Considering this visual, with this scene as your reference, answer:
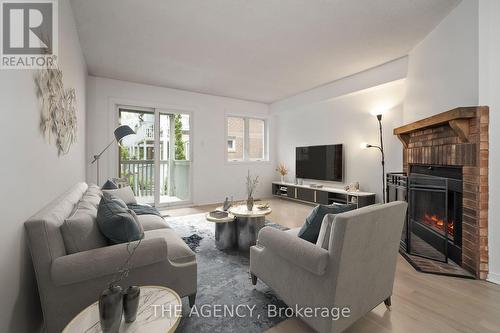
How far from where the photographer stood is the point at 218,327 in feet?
5.25

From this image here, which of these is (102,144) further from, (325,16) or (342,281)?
(342,281)

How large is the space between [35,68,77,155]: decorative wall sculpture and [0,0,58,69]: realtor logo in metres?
0.10

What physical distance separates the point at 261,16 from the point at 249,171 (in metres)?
4.29

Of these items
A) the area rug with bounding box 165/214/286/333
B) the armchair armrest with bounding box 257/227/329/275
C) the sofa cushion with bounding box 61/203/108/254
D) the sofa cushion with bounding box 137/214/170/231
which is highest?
Result: the sofa cushion with bounding box 61/203/108/254

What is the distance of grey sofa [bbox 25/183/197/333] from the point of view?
126 centimetres

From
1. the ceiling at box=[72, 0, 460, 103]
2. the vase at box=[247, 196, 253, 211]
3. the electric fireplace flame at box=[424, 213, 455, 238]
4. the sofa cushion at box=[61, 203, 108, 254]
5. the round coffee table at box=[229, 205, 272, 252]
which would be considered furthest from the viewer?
the vase at box=[247, 196, 253, 211]

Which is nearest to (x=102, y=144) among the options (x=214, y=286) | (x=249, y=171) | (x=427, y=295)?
(x=249, y=171)

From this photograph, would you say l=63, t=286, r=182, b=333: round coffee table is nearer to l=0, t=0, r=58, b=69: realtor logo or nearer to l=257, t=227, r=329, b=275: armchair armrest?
l=257, t=227, r=329, b=275: armchair armrest

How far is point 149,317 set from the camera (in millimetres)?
1078

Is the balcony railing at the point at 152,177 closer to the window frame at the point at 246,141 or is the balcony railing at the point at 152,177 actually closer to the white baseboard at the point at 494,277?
the window frame at the point at 246,141

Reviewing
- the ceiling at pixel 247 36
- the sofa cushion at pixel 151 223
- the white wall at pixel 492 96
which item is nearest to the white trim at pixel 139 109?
the ceiling at pixel 247 36

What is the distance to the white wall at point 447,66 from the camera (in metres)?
2.33

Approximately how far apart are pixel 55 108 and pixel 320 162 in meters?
4.93

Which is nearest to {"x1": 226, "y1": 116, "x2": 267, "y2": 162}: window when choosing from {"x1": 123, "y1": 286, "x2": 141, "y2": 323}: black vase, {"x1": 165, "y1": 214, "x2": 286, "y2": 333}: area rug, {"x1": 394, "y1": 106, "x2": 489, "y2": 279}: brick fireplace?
{"x1": 165, "y1": 214, "x2": 286, "y2": 333}: area rug
